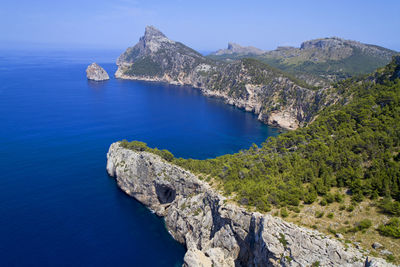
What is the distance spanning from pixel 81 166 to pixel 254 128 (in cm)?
7777

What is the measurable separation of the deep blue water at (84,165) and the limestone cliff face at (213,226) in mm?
3795

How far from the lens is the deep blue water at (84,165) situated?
149ft

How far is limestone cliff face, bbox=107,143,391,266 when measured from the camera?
28.8 m

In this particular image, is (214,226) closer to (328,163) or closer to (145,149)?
(328,163)

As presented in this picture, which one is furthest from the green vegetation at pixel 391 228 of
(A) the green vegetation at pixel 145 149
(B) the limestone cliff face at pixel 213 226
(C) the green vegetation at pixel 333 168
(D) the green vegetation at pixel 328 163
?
(A) the green vegetation at pixel 145 149

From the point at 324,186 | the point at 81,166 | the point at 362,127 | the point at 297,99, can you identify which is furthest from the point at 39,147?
the point at 297,99

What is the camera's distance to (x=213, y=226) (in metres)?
43.9

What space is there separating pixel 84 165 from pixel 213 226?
48.6m

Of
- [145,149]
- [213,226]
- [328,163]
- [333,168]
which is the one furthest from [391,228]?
[145,149]

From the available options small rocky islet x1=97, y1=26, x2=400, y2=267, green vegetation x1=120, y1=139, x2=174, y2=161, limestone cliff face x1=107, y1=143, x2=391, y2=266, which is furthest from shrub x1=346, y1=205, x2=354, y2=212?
green vegetation x1=120, y1=139, x2=174, y2=161

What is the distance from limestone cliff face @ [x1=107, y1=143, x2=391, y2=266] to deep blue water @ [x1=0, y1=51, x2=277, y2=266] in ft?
12.5

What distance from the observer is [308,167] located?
4366cm

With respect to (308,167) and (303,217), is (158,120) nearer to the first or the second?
(308,167)

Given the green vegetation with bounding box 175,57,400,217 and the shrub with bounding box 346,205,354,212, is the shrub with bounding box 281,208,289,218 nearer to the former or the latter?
the green vegetation with bounding box 175,57,400,217
